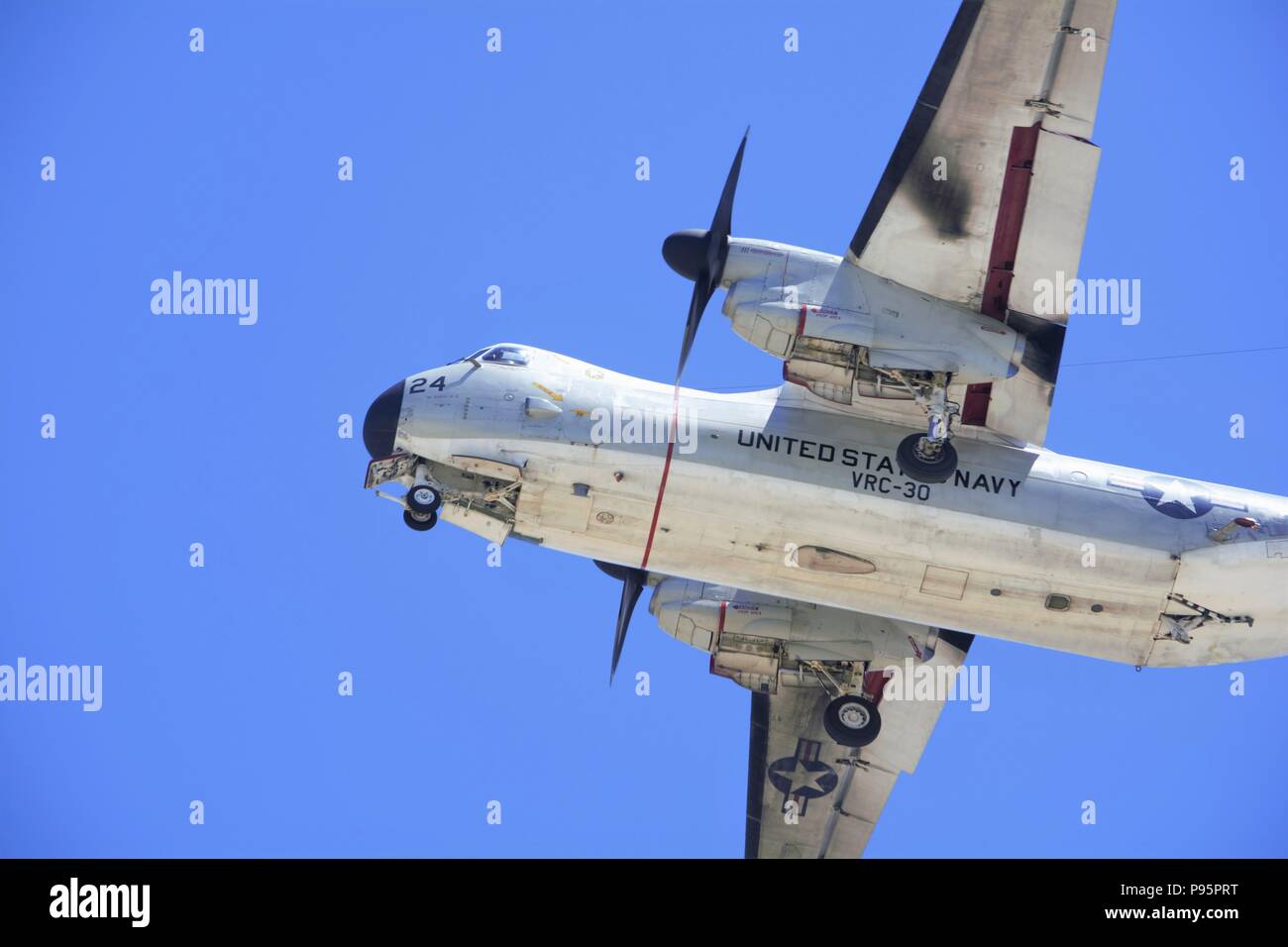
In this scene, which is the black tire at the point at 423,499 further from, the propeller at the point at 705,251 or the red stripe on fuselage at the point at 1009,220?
the red stripe on fuselage at the point at 1009,220

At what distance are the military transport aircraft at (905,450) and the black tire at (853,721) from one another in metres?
1.63

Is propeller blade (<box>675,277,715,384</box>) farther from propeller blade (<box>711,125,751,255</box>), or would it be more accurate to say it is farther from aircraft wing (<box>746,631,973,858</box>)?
aircraft wing (<box>746,631,973,858</box>)

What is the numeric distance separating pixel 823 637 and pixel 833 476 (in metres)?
3.51

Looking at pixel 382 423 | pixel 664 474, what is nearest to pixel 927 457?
pixel 664 474

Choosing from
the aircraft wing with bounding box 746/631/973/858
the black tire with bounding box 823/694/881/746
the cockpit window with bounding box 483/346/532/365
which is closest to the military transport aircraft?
the cockpit window with bounding box 483/346/532/365

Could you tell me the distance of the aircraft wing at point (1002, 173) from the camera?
839 inches

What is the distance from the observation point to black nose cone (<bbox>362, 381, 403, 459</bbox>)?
23375mm

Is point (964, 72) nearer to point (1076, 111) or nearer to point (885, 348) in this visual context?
point (1076, 111)

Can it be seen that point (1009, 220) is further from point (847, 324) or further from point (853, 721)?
point (853, 721)

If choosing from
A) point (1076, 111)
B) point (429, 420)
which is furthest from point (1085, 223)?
point (429, 420)

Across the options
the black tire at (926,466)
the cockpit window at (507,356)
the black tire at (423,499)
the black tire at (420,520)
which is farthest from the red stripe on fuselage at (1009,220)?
the black tire at (420,520)

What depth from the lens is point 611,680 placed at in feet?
86.8

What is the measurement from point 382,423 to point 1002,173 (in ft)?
29.5

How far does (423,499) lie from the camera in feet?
75.5
